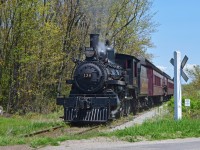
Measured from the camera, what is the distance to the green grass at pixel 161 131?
13.6 m

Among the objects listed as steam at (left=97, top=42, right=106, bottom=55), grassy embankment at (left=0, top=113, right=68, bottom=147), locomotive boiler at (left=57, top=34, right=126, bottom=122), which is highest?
steam at (left=97, top=42, right=106, bottom=55)

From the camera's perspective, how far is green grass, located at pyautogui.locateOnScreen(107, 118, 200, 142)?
13.6 metres

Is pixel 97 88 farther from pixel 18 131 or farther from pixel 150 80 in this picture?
pixel 150 80

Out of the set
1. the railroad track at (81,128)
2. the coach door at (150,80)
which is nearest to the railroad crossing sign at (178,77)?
the railroad track at (81,128)

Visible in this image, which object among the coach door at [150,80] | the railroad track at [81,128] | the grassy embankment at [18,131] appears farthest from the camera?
the coach door at [150,80]

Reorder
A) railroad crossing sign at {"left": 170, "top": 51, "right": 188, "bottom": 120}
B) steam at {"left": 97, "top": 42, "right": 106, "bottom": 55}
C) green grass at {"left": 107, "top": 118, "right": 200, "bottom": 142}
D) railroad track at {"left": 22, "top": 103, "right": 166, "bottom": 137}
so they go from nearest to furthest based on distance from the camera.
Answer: green grass at {"left": 107, "top": 118, "right": 200, "bottom": 142} < railroad track at {"left": 22, "top": 103, "right": 166, "bottom": 137} < railroad crossing sign at {"left": 170, "top": 51, "right": 188, "bottom": 120} < steam at {"left": 97, "top": 42, "right": 106, "bottom": 55}

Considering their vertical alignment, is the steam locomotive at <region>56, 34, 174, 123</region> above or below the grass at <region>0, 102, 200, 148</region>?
above

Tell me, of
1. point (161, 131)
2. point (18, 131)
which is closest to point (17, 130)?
point (18, 131)

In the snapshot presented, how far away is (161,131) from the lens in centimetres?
1457

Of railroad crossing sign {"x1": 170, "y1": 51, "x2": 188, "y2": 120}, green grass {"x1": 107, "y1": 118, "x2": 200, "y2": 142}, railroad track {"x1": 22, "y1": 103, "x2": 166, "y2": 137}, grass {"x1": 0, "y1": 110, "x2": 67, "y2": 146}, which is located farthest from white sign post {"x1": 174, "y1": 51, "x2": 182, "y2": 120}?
grass {"x1": 0, "y1": 110, "x2": 67, "y2": 146}

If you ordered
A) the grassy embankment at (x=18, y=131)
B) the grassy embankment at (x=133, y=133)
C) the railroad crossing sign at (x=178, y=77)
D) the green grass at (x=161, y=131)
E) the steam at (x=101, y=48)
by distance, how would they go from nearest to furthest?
the grassy embankment at (x=18, y=131), the grassy embankment at (x=133, y=133), the green grass at (x=161, y=131), the railroad crossing sign at (x=178, y=77), the steam at (x=101, y=48)

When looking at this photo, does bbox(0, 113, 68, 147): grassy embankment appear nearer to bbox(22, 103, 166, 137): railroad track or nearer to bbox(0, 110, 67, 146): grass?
bbox(0, 110, 67, 146): grass

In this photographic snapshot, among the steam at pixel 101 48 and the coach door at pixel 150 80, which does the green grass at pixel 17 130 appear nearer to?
the steam at pixel 101 48

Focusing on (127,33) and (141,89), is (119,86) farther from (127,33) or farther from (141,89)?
(127,33)
